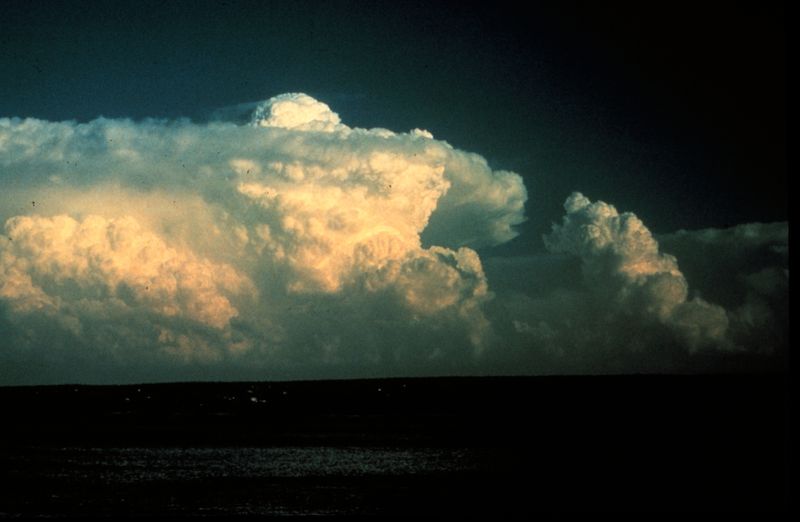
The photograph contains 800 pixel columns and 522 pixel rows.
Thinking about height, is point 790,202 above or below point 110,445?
above

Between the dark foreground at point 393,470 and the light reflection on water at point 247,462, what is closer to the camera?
the dark foreground at point 393,470

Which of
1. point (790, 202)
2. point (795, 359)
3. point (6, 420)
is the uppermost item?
Answer: point (790, 202)

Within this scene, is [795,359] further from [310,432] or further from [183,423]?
[183,423]

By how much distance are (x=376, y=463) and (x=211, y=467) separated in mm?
10128

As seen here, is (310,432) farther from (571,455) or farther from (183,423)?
(571,455)

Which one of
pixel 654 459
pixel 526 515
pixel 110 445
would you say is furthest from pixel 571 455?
pixel 110 445

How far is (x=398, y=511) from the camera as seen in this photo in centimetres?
3169

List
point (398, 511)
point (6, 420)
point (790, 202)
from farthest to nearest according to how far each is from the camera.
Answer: point (6, 420) < point (398, 511) < point (790, 202)

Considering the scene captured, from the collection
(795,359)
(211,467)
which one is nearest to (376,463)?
(211,467)

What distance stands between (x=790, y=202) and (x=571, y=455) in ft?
176

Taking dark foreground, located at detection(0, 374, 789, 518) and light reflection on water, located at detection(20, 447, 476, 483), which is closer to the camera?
dark foreground, located at detection(0, 374, 789, 518)

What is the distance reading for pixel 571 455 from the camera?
56.9m

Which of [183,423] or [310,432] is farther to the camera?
[183,423]

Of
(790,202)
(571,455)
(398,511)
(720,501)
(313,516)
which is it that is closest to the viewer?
(790,202)
